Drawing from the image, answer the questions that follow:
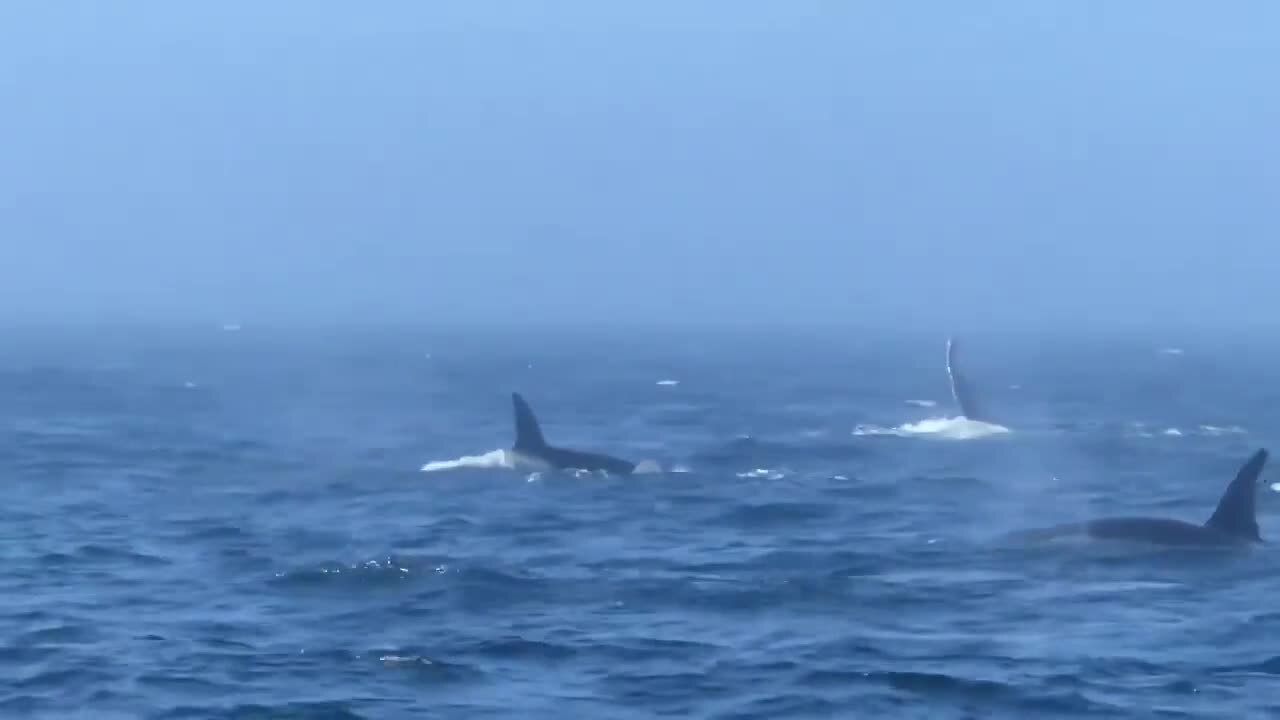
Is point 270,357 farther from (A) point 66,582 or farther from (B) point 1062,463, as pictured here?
(A) point 66,582

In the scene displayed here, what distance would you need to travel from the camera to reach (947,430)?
61.8 metres

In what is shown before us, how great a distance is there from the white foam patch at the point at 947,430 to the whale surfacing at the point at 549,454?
16085 millimetres

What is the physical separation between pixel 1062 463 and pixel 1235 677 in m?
29.8

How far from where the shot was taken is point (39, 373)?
10662 centimetres

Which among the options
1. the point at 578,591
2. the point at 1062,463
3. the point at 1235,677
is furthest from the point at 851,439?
the point at 1235,677

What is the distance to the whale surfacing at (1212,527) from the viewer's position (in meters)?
32.1

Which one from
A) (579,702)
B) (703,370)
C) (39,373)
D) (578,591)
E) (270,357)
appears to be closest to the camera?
(579,702)

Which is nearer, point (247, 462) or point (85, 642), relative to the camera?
point (85, 642)

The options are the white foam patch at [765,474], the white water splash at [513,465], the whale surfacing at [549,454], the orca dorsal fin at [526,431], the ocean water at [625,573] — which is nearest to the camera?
the ocean water at [625,573]

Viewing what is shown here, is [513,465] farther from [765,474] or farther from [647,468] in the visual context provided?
[765,474]

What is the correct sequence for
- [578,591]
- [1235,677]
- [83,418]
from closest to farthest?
[1235,677] → [578,591] → [83,418]

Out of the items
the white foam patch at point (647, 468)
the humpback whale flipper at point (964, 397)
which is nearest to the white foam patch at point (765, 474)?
the white foam patch at point (647, 468)

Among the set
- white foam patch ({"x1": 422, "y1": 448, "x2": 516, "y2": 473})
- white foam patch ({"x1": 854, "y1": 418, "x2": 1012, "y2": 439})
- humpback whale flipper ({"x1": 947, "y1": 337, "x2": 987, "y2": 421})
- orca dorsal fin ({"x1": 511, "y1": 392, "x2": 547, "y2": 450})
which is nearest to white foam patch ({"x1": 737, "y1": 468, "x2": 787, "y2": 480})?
orca dorsal fin ({"x1": 511, "y1": 392, "x2": 547, "y2": 450})

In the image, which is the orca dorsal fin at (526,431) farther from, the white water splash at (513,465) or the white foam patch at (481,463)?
the white foam patch at (481,463)
